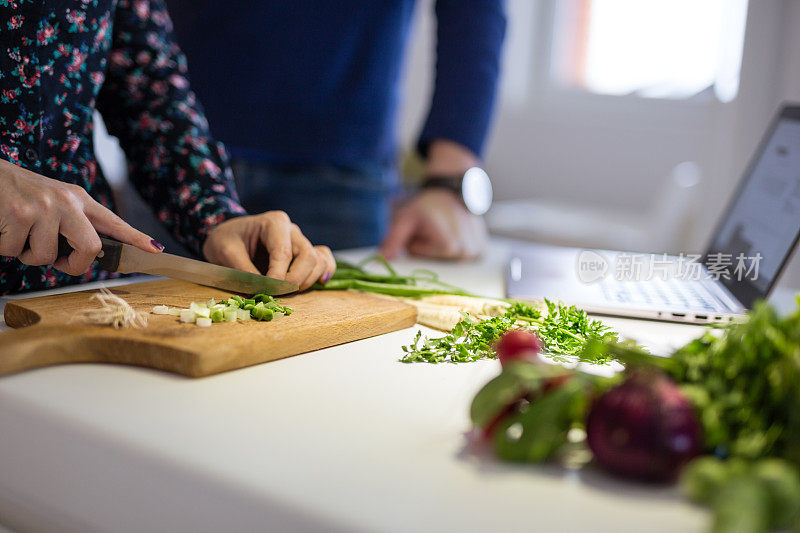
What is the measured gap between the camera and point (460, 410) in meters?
0.73

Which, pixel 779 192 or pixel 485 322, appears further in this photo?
pixel 779 192

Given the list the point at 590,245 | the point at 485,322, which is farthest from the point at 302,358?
the point at 590,245

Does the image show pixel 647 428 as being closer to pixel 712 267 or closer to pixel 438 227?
pixel 712 267

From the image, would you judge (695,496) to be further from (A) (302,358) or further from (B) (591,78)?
(B) (591,78)

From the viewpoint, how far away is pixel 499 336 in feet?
2.97

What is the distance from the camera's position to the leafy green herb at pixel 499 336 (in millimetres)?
880

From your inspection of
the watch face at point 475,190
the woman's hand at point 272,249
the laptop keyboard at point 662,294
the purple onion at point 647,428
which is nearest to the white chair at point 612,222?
the watch face at point 475,190

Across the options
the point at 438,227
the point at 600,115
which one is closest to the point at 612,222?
the point at 600,115

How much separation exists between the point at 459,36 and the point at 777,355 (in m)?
1.40

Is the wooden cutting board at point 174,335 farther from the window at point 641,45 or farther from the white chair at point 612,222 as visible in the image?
the window at point 641,45

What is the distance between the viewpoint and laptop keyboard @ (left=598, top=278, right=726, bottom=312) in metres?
1.17

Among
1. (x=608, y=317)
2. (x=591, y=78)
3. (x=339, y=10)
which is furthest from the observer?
(x=591, y=78)

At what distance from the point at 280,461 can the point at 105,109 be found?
95cm

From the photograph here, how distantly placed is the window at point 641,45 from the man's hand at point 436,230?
334 cm
